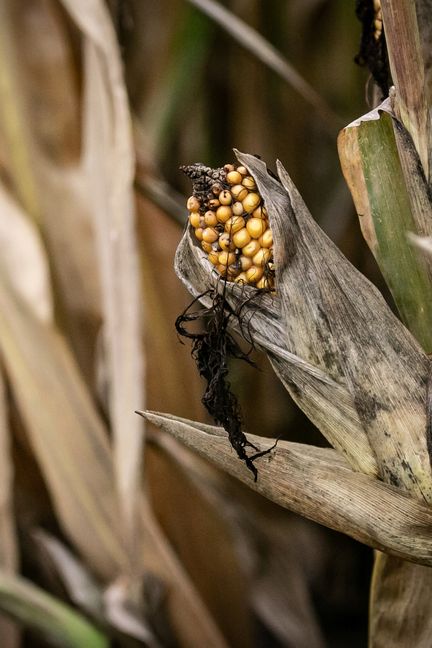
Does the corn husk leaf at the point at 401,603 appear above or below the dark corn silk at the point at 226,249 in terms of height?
below

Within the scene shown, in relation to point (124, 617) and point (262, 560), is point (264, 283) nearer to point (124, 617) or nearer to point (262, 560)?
point (124, 617)

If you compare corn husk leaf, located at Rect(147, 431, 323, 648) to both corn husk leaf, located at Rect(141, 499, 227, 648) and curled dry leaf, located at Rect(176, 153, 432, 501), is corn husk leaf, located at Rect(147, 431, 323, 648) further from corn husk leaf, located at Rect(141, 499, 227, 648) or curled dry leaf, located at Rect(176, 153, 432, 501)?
curled dry leaf, located at Rect(176, 153, 432, 501)

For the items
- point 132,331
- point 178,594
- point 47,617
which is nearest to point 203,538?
point 178,594

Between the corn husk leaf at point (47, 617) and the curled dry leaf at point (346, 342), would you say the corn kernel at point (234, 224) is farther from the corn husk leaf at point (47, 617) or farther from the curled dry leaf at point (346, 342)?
the corn husk leaf at point (47, 617)

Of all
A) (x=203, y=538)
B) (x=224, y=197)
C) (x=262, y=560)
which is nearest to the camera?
(x=224, y=197)

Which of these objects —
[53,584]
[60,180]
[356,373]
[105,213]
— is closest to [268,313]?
[356,373]

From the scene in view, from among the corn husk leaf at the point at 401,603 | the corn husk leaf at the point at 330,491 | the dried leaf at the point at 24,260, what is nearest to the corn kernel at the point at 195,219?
the corn husk leaf at the point at 330,491

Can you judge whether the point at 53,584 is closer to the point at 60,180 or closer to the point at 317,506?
the point at 60,180
